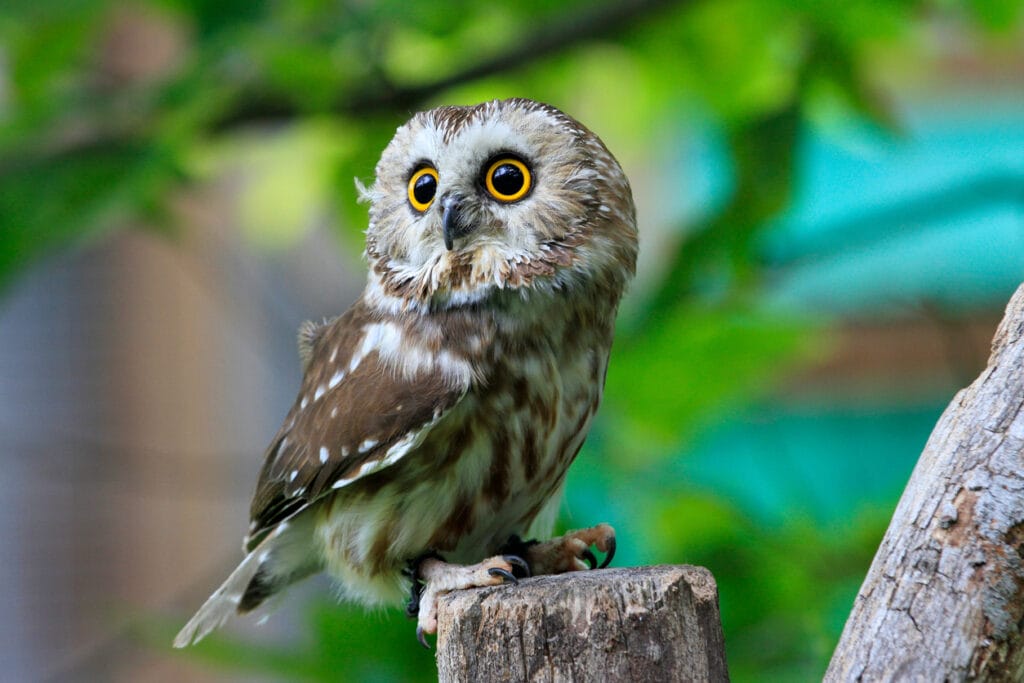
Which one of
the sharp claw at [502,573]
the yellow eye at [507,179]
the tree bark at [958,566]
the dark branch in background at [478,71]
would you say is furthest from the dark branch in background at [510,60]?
the tree bark at [958,566]

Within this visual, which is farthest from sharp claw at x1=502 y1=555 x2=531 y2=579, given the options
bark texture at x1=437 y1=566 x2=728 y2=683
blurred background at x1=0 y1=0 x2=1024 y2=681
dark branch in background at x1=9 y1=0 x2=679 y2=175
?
dark branch in background at x1=9 y1=0 x2=679 y2=175

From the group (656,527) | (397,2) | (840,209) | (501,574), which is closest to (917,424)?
(840,209)

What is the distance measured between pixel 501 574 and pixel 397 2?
1.57 m

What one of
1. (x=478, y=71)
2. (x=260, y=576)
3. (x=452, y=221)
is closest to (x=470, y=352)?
(x=452, y=221)

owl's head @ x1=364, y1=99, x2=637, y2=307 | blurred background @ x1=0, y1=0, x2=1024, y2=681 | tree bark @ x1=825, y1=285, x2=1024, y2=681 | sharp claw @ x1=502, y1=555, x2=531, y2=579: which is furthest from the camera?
blurred background @ x1=0, y1=0, x2=1024, y2=681

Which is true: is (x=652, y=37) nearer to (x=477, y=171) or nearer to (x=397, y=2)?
(x=397, y=2)

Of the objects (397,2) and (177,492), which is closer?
(397,2)

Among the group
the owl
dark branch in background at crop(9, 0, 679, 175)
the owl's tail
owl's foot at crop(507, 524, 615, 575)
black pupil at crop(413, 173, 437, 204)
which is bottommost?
the owl's tail

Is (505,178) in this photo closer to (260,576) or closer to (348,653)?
(260,576)

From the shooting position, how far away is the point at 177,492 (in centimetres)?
603

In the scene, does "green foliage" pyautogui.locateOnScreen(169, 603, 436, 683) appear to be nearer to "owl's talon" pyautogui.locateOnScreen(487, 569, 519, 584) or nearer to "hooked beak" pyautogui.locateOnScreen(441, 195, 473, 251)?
"owl's talon" pyautogui.locateOnScreen(487, 569, 519, 584)

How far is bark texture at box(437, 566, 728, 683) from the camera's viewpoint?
Answer: 5.01 ft

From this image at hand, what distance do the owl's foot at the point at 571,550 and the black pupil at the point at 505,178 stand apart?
640mm

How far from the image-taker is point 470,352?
2162 mm
